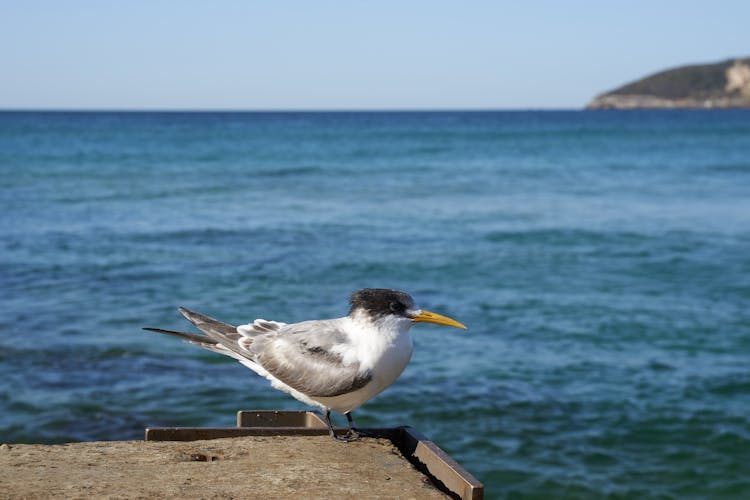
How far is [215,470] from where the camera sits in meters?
4.11

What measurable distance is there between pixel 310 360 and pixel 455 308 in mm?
9790

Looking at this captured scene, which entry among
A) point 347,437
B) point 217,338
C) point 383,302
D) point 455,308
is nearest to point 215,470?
point 347,437

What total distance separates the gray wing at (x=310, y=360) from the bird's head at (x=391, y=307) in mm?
271

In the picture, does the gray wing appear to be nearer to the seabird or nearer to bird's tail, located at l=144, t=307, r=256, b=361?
the seabird

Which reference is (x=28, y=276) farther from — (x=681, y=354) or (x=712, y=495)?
(x=712, y=495)

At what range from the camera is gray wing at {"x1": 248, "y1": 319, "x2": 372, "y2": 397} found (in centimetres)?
489

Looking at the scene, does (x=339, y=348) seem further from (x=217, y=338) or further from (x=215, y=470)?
(x=215, y=470)

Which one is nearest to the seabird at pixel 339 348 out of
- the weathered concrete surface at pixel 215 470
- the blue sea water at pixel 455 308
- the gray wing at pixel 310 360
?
the gray wing at pixel 310 360

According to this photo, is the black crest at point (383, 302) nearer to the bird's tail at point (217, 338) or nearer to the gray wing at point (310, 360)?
the gray wing at point (310, 360)

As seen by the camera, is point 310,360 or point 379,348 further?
point 310,360

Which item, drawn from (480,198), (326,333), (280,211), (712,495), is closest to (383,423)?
(712,495)

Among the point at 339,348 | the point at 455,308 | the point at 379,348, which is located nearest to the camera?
the point at 379,348

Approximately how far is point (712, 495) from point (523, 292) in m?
7.77

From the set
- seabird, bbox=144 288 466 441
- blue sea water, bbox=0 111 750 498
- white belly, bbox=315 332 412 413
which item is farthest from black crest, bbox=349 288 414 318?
blue sea water, bbox=0 111 750 498
